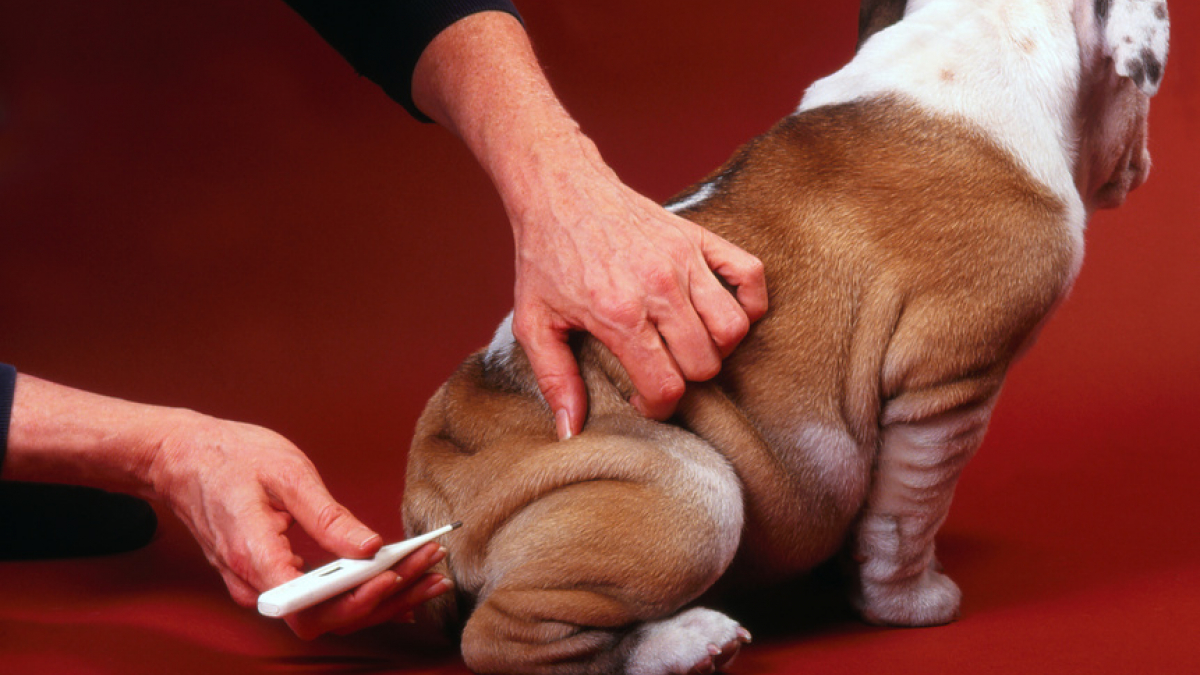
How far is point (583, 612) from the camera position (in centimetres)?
235

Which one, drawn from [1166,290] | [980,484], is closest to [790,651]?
[980,484]

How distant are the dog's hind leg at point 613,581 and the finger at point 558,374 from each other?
15 centimetres

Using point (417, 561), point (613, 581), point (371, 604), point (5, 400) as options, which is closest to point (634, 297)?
point (613, 581)

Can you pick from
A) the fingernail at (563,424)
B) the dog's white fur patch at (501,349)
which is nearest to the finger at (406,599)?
the fingernail at (563,424)

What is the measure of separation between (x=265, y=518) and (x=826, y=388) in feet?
3.81

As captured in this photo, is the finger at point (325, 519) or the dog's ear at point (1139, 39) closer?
the finger at point (325, 519)

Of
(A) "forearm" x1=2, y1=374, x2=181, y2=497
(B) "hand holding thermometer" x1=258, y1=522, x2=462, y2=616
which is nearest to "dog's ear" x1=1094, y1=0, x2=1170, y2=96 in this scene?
(B) "hand holding thermometer" x1=258, y1=522, x2=462, y2=616

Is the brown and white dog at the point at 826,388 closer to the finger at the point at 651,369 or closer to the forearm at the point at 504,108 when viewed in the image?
the finger at the point at 651,369

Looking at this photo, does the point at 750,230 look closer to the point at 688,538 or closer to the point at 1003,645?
the point at 688,538

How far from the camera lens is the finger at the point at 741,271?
8.44ft

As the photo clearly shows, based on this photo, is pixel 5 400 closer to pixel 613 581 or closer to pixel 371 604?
pixel 371 604

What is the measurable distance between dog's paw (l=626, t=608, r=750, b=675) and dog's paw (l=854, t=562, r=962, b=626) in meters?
0.55

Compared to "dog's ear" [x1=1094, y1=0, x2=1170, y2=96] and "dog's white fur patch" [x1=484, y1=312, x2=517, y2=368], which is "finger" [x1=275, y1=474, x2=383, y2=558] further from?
"dog's ear" [x1=1094, y1=0, x2=1170, y2=96]

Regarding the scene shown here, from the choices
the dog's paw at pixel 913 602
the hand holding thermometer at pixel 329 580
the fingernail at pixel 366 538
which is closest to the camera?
the hand holding thermometer at pixel 329 580
